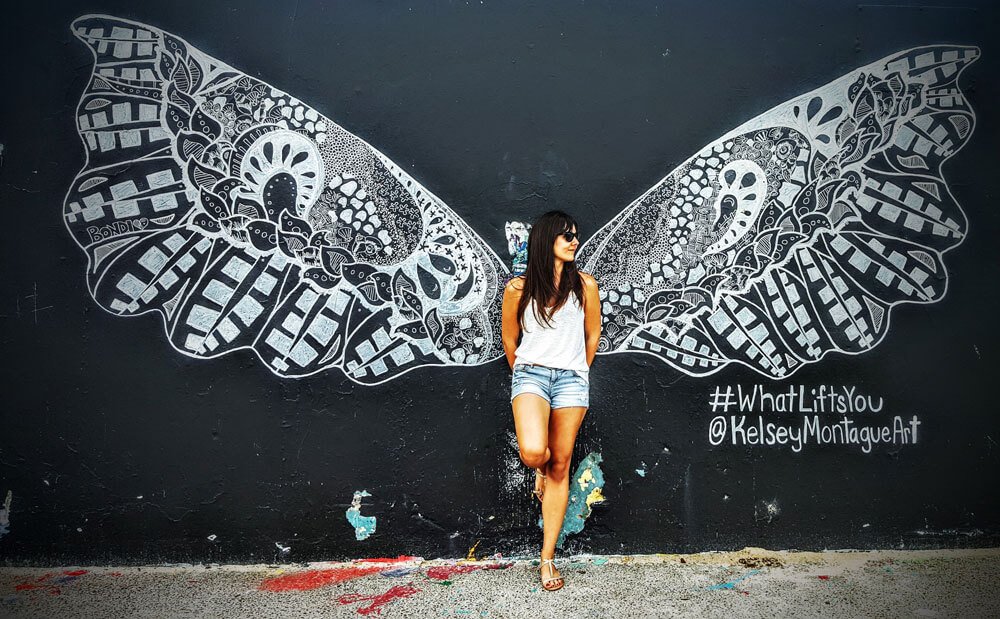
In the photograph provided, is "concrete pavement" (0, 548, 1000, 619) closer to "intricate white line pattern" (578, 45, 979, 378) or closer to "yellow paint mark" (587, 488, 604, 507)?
"yellow paint mark" (587, 488, 604, 507)

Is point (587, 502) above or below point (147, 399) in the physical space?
below

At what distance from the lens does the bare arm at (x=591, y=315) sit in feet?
10.2

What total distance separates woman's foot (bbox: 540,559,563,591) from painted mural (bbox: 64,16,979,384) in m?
1.11

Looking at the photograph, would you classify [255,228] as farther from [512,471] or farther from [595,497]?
[595,497]

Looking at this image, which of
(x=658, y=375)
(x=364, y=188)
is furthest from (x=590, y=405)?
(x=364, y=188)

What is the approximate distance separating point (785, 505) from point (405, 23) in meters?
3.46

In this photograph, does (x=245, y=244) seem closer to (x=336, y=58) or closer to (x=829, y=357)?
(x=336, y=58)

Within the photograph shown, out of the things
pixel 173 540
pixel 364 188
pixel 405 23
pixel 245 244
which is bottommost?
pixel 173 540

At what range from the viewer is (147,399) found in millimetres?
3244

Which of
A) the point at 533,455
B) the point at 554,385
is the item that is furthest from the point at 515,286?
the point at 533,455

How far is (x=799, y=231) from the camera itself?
341 cm

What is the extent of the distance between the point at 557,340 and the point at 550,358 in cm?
10

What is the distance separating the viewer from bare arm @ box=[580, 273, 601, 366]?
3.10m

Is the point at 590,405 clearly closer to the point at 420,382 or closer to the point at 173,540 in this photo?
Result: the point at 420,382
